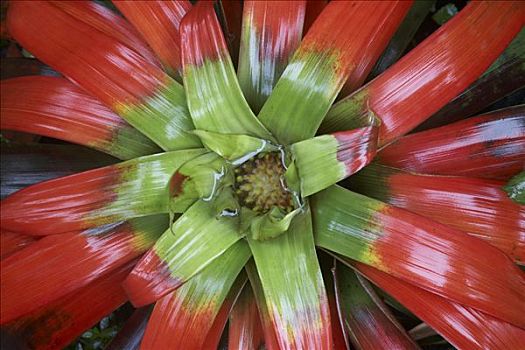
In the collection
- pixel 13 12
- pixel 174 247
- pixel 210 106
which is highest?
pixel 13 12

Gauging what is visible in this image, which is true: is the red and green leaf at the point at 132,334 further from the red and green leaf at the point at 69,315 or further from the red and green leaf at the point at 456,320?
the red and green leaf at the point at 456,320

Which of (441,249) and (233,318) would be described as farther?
(233,318)

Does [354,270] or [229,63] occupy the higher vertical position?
[229,63]

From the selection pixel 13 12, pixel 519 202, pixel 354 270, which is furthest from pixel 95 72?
pixel 519 202

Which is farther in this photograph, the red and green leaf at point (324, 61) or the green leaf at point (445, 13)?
the green leaf at point (445, 13)

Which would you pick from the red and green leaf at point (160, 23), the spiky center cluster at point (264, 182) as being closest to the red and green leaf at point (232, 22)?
the red and green leaf at point (160, 23)

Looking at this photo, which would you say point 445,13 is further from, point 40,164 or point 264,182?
point 40,164

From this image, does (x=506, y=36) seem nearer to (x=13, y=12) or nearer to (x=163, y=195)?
(x=163, y=195)

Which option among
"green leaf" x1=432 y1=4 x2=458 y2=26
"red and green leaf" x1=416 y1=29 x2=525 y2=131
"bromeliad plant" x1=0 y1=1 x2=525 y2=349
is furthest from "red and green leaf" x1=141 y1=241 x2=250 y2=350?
"green leaf" x1=432 y1=4 x2=458 y2=26
